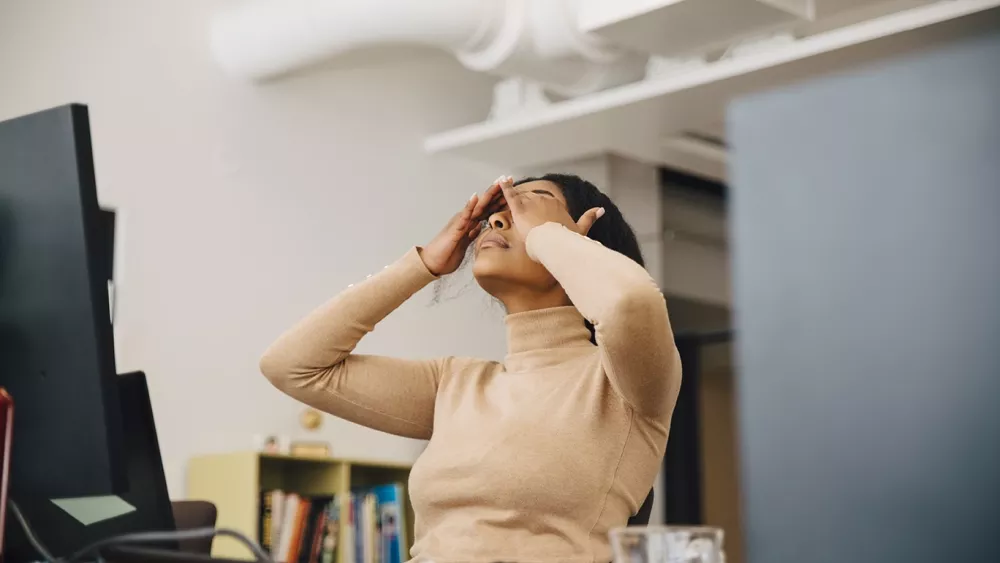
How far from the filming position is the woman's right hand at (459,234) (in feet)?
6.02

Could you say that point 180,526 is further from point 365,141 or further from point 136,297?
point 365,141

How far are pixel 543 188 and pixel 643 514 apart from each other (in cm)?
53

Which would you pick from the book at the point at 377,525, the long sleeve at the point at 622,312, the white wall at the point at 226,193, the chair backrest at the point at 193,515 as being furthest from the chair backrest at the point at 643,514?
the white wall at the point at 226,193

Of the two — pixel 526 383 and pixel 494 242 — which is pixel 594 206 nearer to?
pixel 494 242

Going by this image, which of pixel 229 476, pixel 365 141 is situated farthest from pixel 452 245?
pixel 365 141

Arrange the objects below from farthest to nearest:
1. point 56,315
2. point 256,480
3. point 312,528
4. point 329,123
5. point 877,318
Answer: point 329,123
point 312,528
point 256,480
point 56,315
point 877,318

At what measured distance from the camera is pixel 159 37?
12.6 feet

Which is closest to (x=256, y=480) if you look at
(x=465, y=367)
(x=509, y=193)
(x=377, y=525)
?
(x=377, y=525)

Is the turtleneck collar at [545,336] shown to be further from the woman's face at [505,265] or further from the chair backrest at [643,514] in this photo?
the chair backrest at [643,514]

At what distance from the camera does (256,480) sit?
3434 mm

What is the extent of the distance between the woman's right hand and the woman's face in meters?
0.06

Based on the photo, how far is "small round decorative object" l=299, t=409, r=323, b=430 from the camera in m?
3.97

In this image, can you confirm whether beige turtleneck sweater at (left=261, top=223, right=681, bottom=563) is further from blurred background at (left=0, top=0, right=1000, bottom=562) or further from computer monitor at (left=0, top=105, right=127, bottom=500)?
blurred background at (left=0, top=0, right=1000, bottom=562)

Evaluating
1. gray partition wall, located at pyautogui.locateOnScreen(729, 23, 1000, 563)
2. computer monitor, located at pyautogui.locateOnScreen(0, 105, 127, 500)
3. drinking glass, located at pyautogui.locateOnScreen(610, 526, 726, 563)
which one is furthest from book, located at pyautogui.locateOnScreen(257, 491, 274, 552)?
gray partition wall, located at pyautogui.locateOnScreen(729, 23, 1000, 563)
